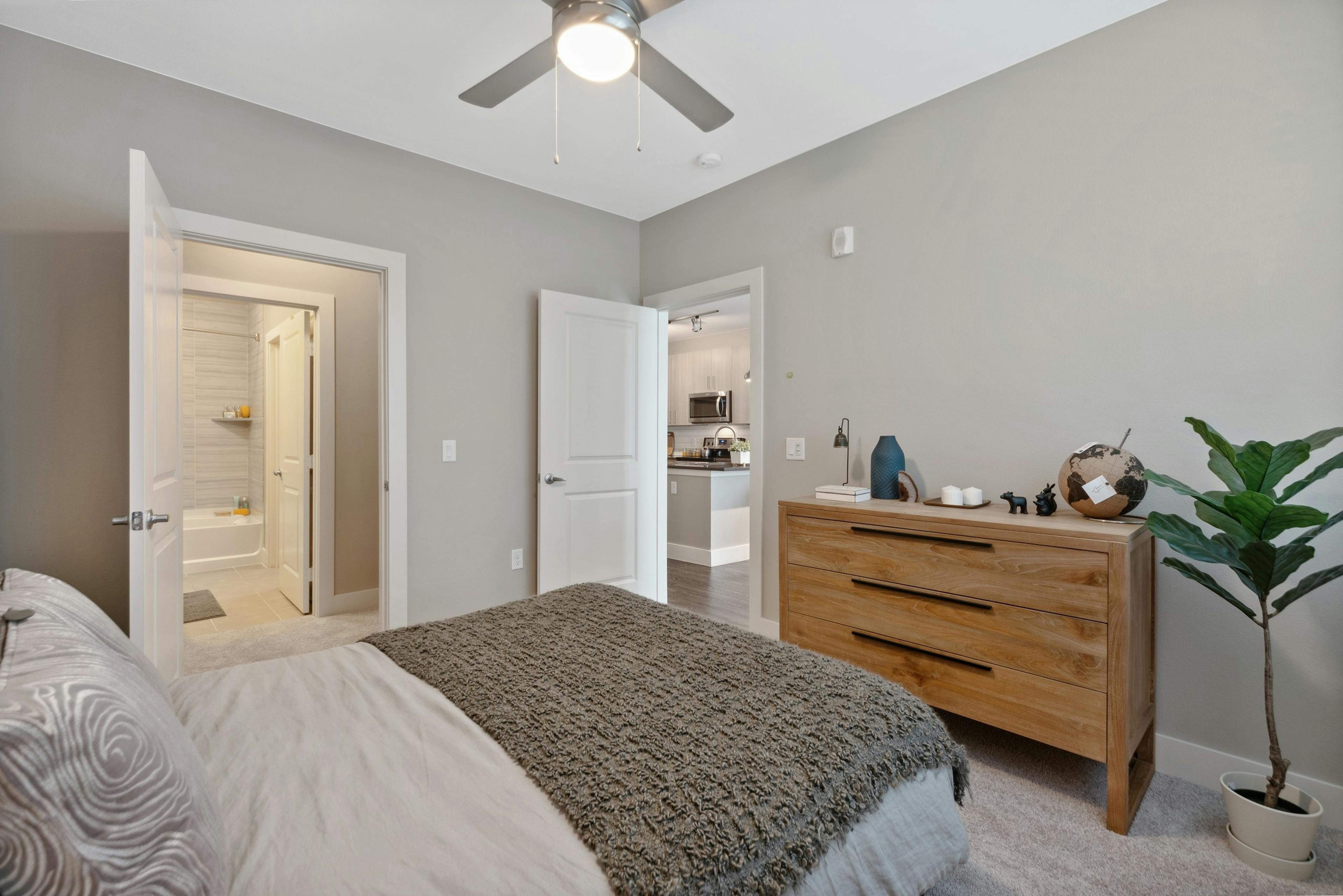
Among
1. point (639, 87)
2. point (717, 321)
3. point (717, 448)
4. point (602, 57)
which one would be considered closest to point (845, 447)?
point (639, 87)

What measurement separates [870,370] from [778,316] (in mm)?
623

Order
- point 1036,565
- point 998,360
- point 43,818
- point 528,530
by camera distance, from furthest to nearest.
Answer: point 528,530 → point 998,360 → point 1036,565 → point 43,818

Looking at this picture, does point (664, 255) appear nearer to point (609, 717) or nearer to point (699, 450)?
point (609, 717)

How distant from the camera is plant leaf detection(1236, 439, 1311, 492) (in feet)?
4.94

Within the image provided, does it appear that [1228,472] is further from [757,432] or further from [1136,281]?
[757,432]

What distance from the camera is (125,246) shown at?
2355 mm

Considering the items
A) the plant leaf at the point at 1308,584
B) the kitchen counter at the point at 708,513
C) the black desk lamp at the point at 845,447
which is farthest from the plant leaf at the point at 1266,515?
the kitchen counter at the point at 708,513

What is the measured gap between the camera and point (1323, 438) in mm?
1505

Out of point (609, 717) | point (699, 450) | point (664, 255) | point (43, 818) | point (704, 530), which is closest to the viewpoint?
point (43, 818)

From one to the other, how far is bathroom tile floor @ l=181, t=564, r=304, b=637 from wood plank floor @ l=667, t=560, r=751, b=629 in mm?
2497

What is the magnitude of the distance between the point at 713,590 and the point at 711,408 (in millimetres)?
3585

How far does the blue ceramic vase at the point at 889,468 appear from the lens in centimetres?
260

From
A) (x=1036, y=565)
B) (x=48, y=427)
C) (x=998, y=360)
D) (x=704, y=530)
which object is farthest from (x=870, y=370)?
(x=48, y=427)

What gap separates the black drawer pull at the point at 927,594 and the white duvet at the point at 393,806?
85cm
